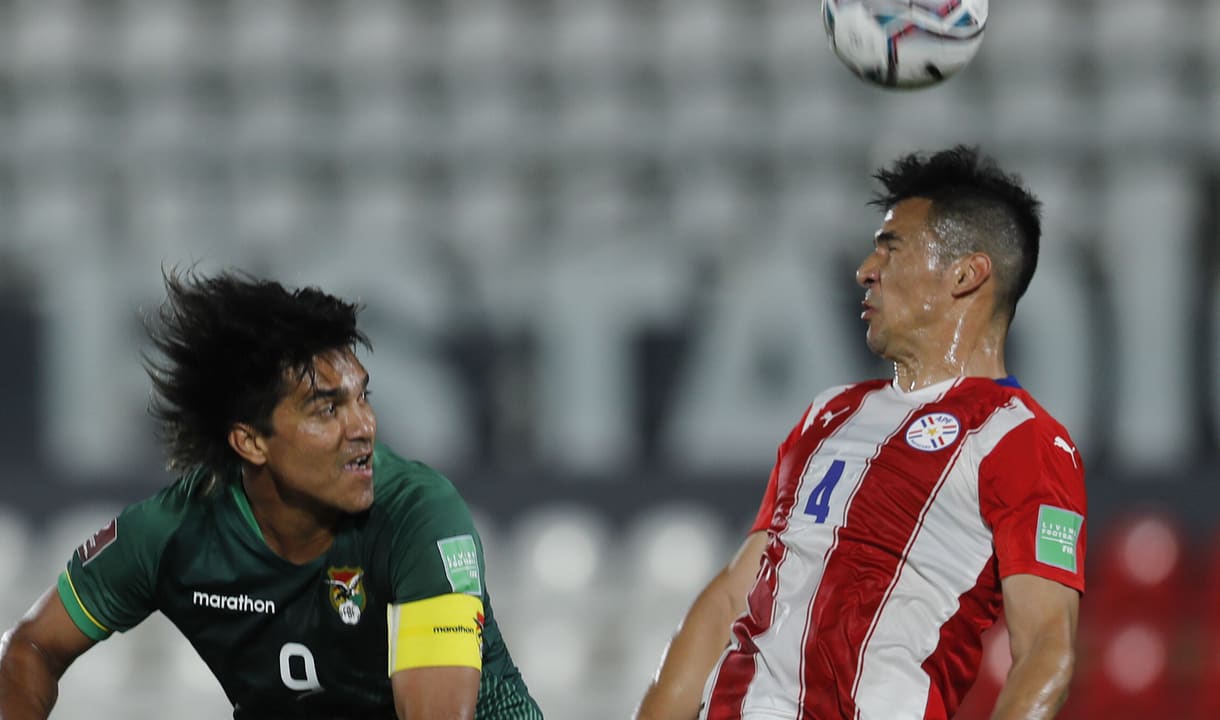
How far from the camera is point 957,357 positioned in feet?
11.0

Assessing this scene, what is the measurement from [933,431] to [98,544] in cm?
158

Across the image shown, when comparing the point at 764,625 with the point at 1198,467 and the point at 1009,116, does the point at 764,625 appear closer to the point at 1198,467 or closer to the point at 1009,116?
the point at 1198,467

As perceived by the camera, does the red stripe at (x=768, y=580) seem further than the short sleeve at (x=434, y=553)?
Yes

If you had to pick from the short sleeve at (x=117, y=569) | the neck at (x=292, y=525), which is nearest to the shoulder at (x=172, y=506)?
the short sleeve at (x=117, y=569)

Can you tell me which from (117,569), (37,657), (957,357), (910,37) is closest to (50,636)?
(37,657)

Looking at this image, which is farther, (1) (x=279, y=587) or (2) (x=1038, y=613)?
(1) (x=279, y=587)

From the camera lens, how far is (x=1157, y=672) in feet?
21.2

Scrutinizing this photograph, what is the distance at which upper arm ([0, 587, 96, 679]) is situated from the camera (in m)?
3.35

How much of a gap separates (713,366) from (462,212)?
1.24m

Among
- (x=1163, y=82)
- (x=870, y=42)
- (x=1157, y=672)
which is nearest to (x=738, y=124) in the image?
(x=1163, y=82)

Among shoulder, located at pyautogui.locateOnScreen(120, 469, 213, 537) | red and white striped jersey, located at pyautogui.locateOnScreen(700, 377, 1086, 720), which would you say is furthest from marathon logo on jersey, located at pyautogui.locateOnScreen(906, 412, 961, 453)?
shoulder, located at pyautogui.locateOnScreen(120, 469, 213, 537)

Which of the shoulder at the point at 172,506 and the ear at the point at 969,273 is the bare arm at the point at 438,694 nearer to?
the shoulder at the point at 172,506

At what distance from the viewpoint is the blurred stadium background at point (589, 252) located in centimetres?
683

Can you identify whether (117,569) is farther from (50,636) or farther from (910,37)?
(910,37)
